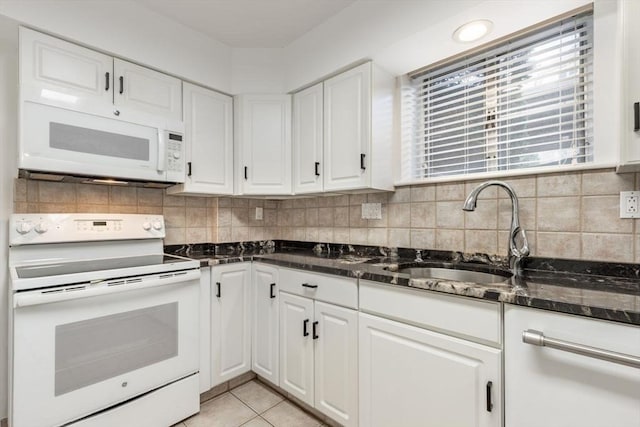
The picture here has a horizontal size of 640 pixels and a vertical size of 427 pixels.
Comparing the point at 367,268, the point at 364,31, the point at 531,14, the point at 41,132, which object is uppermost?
the point at 364,31

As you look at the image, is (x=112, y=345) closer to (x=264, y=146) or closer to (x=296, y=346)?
(x=296, y=346)

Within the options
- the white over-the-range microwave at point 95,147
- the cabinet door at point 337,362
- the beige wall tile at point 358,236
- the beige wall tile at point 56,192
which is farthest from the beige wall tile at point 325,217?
the beige wall tile at point 56,192

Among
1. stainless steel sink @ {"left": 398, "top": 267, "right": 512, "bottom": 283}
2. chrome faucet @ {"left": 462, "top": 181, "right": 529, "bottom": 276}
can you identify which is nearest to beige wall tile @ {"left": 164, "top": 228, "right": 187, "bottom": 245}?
stainless steel sink @ {"left": 398, "top": 267, "right": 512, "bottom": 283}

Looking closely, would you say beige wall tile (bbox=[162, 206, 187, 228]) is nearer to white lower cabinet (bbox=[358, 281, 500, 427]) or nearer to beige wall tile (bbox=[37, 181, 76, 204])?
beige wall tile (bbox=[37, 181, 76, 204])

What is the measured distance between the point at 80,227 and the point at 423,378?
1.94 m

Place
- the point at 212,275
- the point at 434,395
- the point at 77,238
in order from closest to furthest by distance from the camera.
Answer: the point at 434,395 → the point at 77,238 → the point at 212,275

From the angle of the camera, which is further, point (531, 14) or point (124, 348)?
point (124, 348)

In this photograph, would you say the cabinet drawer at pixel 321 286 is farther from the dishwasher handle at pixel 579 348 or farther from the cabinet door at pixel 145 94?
the cabinet door at pixel 145 94

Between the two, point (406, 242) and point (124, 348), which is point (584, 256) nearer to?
point (406, 242)

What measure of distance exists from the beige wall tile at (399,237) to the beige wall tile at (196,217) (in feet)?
4.63

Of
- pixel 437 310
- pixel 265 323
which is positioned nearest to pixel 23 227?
pixel 265 323

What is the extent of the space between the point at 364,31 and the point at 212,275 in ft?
5.62

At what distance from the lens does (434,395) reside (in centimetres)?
119

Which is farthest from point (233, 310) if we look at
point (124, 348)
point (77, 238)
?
point (77, 238)
